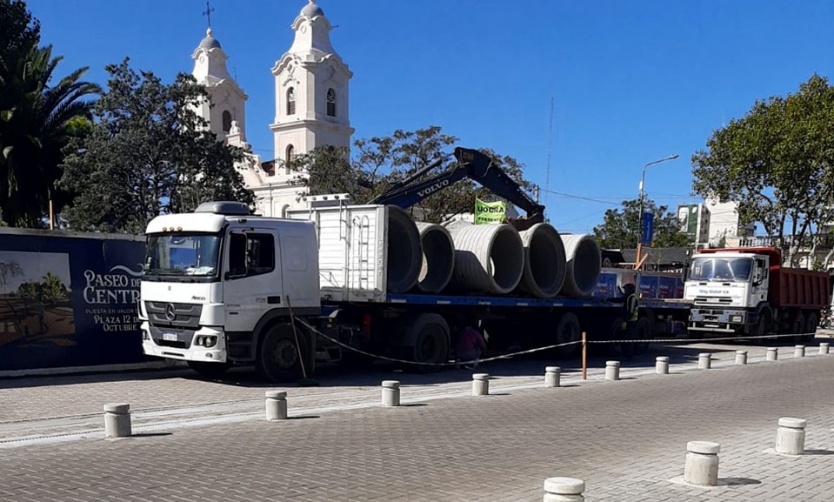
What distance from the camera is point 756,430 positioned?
31.8 ft

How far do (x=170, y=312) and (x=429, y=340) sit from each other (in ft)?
17.9

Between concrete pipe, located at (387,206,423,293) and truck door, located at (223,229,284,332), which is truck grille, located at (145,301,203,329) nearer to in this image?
truck door, located at (223,229,284,332)

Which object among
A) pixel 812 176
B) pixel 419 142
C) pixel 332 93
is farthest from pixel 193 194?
pixel 332 93

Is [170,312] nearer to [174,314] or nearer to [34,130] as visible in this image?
[174,314]

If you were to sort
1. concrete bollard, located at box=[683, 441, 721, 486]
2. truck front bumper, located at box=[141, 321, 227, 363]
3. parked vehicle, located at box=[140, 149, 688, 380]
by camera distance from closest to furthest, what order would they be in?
concrete bollard, located at box=[683, 441, 721, 486] → truck front bumper, located at box=[141, 321, 227, 363] → parked vehicle, located at box=[140, 149, 688, 380]

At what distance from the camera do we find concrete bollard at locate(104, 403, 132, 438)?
8.37 meters

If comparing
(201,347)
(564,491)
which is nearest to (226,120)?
(201,347)

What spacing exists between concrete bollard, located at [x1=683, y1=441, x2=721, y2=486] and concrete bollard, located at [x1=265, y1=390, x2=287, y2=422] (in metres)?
5.29

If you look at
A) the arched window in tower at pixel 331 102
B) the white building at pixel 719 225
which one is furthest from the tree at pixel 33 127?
the white building at pixel 719 225

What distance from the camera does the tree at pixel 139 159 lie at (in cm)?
2756

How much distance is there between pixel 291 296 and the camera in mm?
13305

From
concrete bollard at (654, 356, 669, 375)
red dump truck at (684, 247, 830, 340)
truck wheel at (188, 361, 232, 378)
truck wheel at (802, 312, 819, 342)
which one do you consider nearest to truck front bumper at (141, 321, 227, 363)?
truck wheel at (188, 361, 232, 378)

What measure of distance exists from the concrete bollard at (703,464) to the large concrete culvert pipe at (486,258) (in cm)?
980

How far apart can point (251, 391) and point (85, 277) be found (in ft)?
14.2
